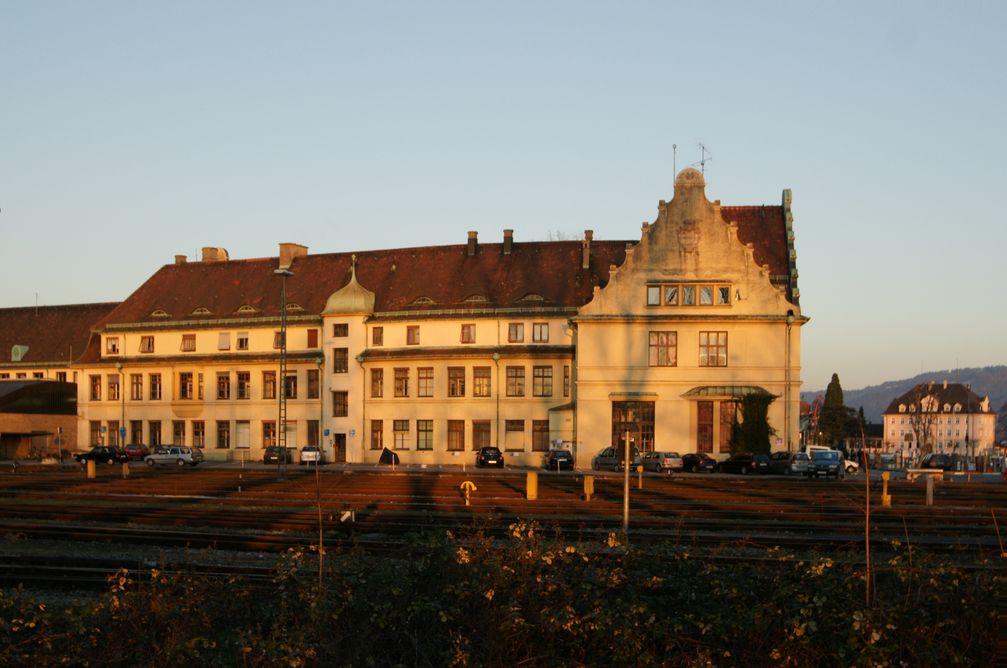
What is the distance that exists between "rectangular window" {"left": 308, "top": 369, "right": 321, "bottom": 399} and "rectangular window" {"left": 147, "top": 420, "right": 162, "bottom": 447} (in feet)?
40.5

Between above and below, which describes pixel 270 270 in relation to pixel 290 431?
above

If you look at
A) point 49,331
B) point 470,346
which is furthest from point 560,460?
point 49,331

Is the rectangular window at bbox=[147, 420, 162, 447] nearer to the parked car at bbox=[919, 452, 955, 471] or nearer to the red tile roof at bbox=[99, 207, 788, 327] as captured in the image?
the red tile roof at bbox=[99, 207, 788, 327]

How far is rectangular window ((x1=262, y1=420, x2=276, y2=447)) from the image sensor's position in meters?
72.2

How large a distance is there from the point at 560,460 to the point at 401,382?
14481mm

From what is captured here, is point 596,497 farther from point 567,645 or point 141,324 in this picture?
point 141,324

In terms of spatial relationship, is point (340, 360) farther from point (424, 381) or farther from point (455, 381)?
point (455, 381)

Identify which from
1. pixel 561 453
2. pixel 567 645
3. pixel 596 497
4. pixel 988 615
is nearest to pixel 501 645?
pixel 567 645

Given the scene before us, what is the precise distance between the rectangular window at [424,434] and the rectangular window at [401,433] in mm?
700

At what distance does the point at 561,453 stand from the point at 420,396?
12.8 metres

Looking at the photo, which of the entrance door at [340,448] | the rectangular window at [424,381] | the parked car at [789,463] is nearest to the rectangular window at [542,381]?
the rectangular window at [424,381]

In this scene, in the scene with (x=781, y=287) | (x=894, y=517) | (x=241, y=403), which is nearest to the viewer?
(x=894, y=517)

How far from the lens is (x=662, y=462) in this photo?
5659 centimetres

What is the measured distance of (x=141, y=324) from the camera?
7694 cm
